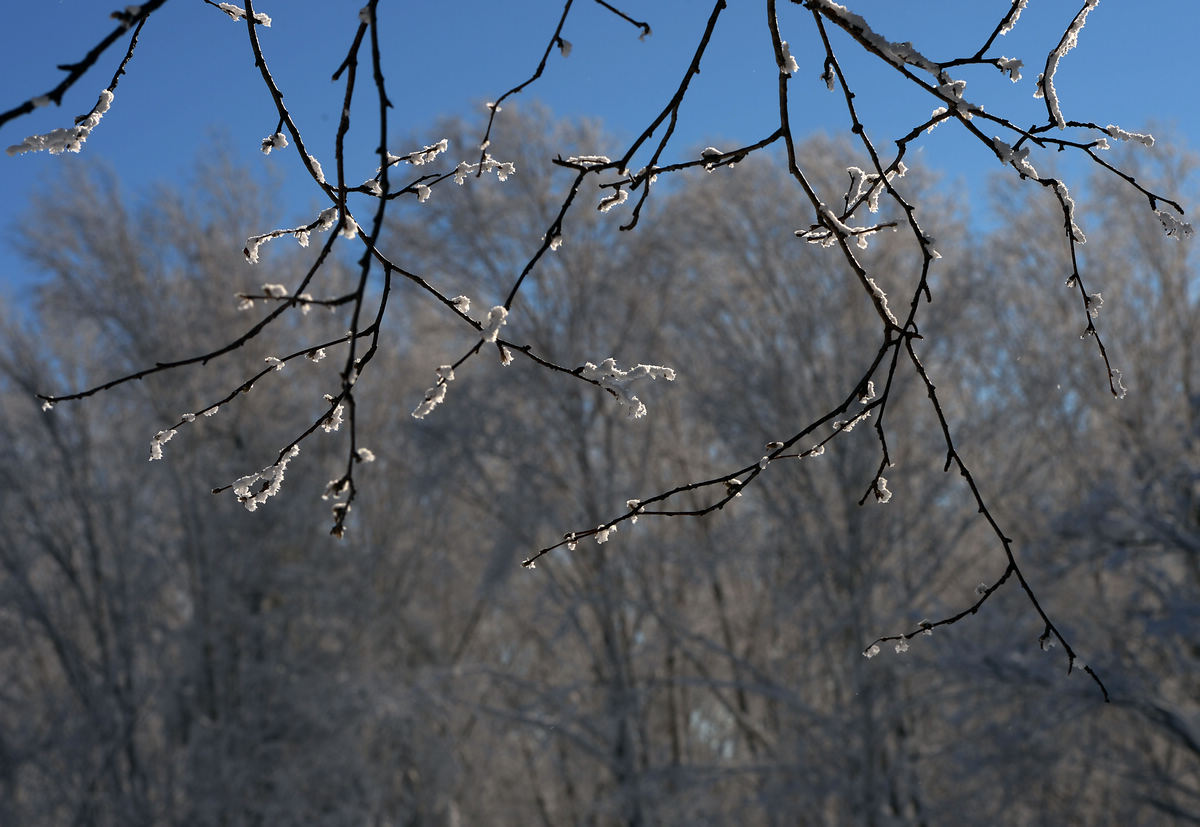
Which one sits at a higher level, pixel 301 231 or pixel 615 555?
pixel 615 555

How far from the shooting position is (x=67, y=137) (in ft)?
4.65

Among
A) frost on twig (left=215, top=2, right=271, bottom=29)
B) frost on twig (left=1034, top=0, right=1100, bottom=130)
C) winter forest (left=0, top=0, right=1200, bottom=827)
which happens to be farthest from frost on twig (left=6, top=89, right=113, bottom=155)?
winter forest (left=0, top=0, right=1200, bottom=827)

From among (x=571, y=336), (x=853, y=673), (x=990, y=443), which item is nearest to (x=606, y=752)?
(x=853, y=673)

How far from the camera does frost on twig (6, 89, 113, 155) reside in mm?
1355

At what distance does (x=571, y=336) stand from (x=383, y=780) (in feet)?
17.9

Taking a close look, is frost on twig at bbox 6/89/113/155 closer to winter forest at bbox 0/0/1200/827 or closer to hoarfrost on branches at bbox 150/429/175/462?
hoarfrost on branches at bbox 150/429/175/462

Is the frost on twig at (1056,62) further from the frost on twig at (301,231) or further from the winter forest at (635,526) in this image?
the winter forest at (635,526)

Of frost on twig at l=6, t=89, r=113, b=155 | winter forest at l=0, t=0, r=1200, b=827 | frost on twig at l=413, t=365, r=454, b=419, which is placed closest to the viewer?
frost on twig at l=6, t=89, r=113, b=155

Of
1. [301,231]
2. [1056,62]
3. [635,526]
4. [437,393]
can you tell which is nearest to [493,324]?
[437,393]

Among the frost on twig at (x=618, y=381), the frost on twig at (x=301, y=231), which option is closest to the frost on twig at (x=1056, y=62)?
the frost on twig at (x=618, y=381)

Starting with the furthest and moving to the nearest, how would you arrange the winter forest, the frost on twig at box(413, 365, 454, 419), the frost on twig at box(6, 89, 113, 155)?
the winter forest, the frost on twig at box(413, 365, 454, 419), the frost on twig at box(6, 89, 113, 155)

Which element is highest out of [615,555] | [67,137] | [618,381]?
[615,555]

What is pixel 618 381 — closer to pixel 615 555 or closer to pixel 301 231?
pixel 301 231

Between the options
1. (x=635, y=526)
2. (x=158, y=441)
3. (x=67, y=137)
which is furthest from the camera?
(x=635, y=526)
